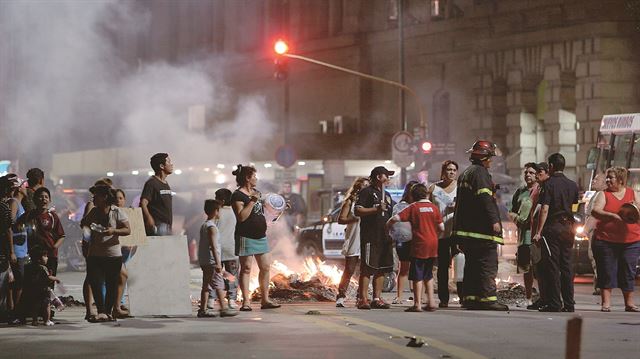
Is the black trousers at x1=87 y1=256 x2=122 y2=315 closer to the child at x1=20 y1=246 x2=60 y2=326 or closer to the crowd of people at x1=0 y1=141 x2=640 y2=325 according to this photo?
the crowd of people at x1=0 y1=141 x2=640 y2=325

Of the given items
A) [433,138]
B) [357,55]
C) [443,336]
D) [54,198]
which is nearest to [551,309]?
[443,336]

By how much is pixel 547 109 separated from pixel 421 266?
28820mm

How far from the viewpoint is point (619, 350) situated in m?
10.2

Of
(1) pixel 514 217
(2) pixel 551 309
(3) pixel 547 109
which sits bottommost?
(2) pixel 551 309

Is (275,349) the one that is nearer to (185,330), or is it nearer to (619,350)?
(185,330)

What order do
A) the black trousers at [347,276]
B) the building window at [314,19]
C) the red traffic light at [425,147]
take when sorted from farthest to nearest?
the building window at [314,19] → the red traffic light at [425,147] → the black trousers at [347,276]

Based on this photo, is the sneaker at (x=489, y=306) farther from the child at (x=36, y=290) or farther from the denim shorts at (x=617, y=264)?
the child at (x=36, y=290)

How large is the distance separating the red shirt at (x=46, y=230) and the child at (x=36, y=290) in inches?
6.4

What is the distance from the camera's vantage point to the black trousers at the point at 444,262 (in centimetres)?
1480

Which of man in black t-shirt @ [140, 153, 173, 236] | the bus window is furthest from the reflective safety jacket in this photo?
the bus window

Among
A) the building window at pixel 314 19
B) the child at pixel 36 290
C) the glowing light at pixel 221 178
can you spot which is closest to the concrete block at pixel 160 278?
the child at pixel 36 290

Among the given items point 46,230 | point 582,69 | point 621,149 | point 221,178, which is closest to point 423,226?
point 46,230

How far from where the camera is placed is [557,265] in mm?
14133

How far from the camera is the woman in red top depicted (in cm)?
1434
